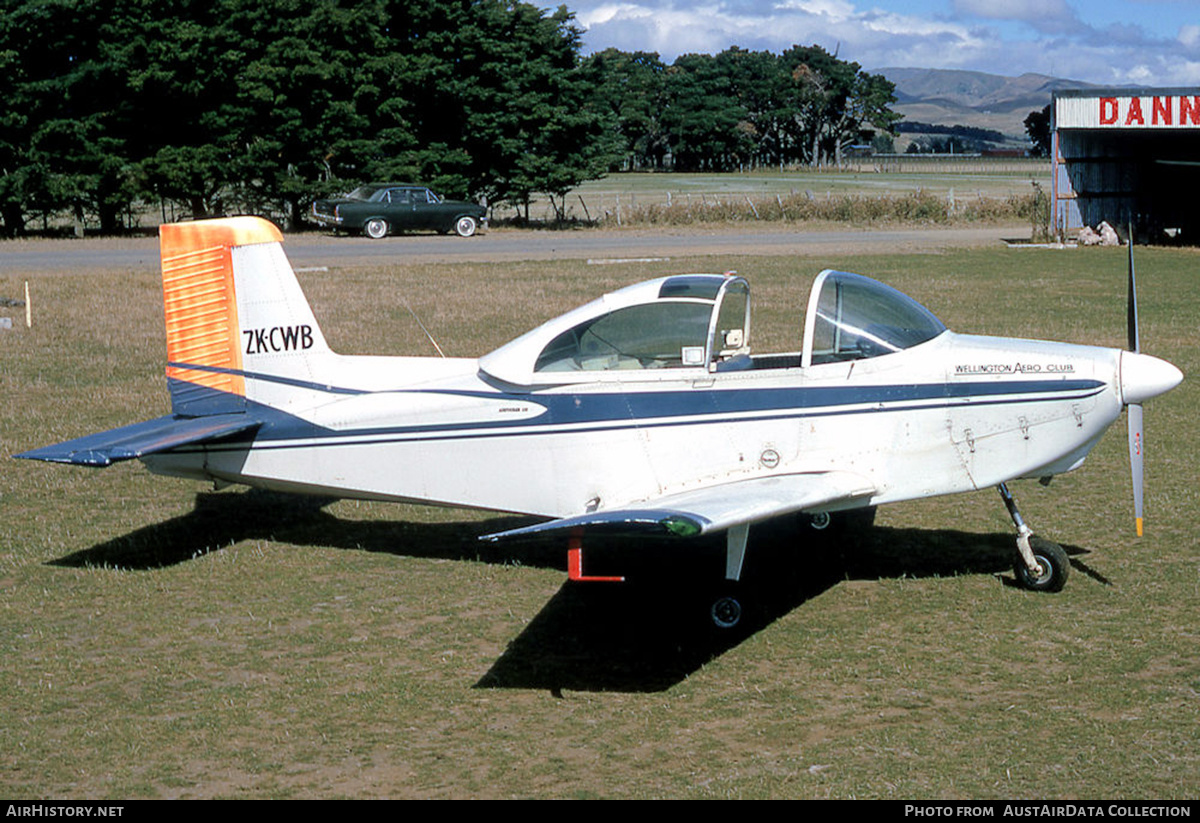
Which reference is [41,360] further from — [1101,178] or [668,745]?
[1101,178]

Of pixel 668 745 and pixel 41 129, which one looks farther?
pixel 41 129

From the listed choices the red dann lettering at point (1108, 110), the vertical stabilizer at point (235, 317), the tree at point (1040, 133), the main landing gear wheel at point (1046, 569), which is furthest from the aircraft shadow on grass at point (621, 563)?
the tree at point (1040, 133)

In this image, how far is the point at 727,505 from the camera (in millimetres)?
7242

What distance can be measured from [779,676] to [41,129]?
4156cm

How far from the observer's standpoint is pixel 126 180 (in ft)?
141

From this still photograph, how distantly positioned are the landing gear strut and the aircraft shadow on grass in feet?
0.98

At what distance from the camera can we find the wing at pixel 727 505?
21.6 feet

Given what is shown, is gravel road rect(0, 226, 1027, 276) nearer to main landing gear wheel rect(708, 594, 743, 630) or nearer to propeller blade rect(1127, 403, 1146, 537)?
main landing gear wheel rect(708, 594, 743, 630)

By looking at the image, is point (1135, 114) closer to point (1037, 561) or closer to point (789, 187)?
point (1037, 561)

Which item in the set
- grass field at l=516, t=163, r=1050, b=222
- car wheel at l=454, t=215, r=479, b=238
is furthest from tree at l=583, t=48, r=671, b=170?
car wheel at l=454, t=215, r=479, b=238

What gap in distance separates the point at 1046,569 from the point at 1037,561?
8 centimetres

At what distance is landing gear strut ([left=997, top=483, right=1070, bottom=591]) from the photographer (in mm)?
8352

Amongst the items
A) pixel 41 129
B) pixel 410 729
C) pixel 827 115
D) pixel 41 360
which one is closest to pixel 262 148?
pixel 41 129

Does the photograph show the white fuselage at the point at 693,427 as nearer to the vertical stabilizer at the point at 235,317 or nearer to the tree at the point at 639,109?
the vertical stabilizer at the point at 235,317
